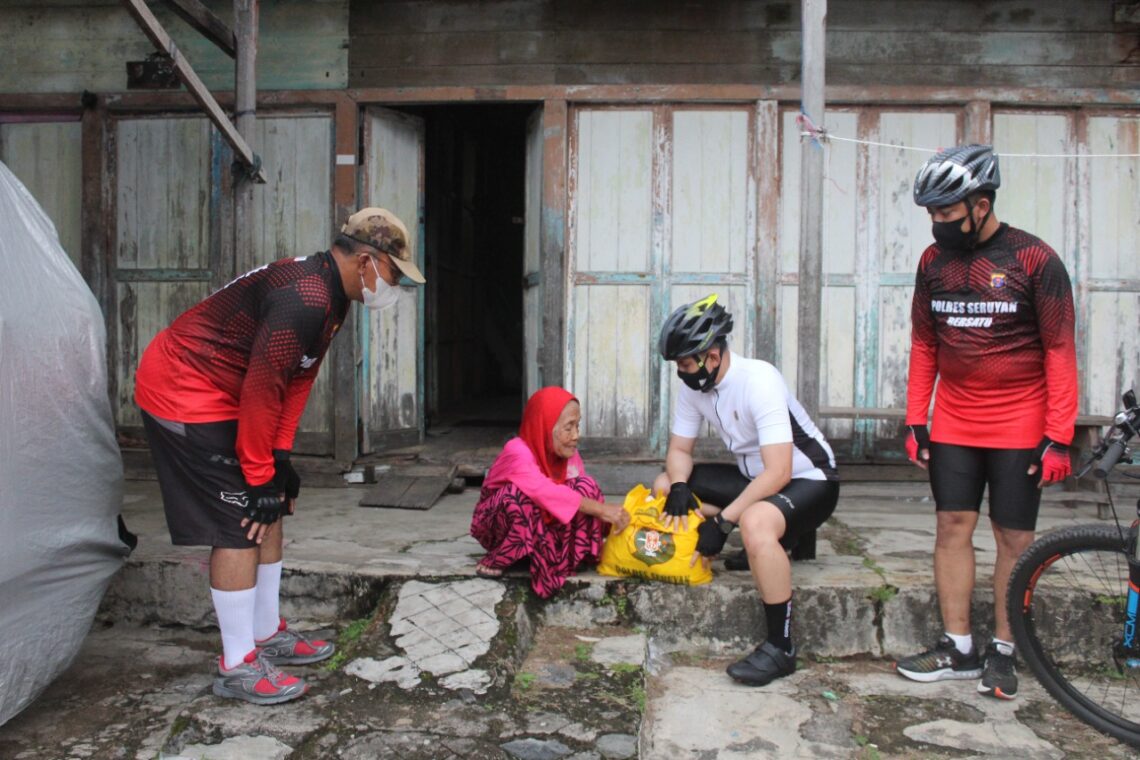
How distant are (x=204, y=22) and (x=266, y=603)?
365 cm

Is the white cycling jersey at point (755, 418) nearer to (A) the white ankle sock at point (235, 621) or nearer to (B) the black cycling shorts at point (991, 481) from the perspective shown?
(B) the black cycling shorts at point (991, 481)

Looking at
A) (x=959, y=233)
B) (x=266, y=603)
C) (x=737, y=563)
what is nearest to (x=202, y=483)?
(x=266, y=603)

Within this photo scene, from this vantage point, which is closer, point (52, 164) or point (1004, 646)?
point (1004, 646)

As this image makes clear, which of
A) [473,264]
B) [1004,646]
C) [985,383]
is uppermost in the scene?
[473,264]

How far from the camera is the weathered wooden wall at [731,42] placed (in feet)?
20.3

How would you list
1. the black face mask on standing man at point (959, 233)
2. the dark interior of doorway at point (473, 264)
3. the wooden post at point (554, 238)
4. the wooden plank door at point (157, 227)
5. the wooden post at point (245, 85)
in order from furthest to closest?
the dark interior of doorway at point (473, 264)
the wooden plank door at point (157, 227)
the wooden post at point (554, 238)
the wooden post at point (245, 85)
the black face mask on standing man at point (959, 233)

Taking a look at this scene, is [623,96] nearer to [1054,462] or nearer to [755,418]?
[755,418]

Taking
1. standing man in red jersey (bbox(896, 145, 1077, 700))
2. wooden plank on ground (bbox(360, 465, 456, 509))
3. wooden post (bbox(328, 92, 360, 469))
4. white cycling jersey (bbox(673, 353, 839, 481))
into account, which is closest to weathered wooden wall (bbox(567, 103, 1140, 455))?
wooden plank on ground (bbox(360, 465, 456, 509))

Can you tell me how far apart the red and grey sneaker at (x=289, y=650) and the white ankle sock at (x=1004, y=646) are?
8.30 ft

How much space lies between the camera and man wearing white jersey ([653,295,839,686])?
3670 mm

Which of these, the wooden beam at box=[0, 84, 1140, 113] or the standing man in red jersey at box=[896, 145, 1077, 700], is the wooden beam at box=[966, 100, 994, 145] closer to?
the wooden beam at box=[0, 84, 1140, 113]

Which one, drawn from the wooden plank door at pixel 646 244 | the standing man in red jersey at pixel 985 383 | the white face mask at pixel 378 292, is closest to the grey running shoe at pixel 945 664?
the standing man in red jersey at pixel 985 383

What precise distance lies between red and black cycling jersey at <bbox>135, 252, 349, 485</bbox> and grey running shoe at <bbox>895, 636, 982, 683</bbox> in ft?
8.21

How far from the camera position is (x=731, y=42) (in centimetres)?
630
